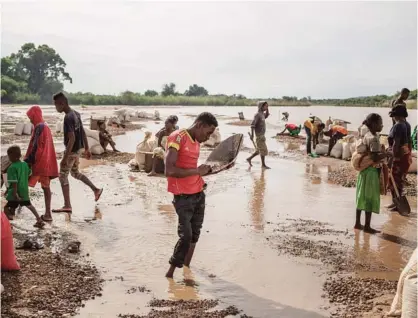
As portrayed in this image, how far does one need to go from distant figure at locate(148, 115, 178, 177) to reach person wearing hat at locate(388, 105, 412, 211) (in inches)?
153

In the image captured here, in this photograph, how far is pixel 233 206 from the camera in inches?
315

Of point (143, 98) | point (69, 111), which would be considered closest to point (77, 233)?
point (69, 111)

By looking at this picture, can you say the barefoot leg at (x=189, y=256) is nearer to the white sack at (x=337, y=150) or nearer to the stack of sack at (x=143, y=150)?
the stack of sack at (x=143, y=150)

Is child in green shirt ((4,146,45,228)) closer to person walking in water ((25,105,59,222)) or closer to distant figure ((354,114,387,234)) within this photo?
person walking in water ((25,105,59,222))

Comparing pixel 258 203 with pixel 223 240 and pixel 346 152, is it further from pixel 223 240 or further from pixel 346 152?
pixel 346 152

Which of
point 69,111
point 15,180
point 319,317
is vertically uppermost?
point 69,111

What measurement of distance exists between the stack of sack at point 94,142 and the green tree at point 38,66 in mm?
61088

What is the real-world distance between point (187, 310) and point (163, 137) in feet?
20.9

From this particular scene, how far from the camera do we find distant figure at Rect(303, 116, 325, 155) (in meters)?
15.7

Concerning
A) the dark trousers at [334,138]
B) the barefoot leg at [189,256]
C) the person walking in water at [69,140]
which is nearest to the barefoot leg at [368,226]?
the barefoot leg at [189,256]

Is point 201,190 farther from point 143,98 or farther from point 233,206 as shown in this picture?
point 143,98

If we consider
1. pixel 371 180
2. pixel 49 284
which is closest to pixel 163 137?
pixel 371 180

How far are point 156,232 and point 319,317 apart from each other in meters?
2.82

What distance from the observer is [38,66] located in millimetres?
72375
